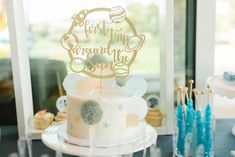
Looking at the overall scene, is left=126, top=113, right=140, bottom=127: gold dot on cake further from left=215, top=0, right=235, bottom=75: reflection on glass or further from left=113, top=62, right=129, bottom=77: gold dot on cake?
left=215, top=0, right=235, bottom=75: reflection on glass

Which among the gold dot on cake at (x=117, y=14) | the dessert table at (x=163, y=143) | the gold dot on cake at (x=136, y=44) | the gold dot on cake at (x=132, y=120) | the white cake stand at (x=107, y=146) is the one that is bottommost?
the dessert table at (x=163, y=143)

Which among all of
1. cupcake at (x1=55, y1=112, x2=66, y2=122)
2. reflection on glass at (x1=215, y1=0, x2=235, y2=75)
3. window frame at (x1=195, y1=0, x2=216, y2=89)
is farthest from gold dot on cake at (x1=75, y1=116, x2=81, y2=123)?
reflection on glass at (x1=215, y1=0, x2=235, y2=75)

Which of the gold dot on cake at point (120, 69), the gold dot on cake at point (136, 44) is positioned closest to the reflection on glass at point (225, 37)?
the gold dot on cake at point (136, 44)

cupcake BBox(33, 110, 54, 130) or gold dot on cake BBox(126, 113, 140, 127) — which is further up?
gold dot on cake BBox(126, 113, 140, 127)

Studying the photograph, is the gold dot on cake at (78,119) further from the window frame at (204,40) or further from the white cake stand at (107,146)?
the window frame at (204,40)

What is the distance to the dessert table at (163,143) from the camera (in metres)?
1.29

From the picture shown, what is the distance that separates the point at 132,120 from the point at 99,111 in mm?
127

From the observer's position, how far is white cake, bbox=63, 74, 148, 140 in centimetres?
105

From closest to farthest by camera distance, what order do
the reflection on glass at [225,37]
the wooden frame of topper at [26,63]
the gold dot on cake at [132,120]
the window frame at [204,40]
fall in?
the gold dot on cake at [132,120] < the wooden frame of topper at [26,63] < the window frame at [204,40] < the reflection on glass at [225,37]

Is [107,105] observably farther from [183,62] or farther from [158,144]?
[183,62]

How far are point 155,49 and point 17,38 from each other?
561 mm

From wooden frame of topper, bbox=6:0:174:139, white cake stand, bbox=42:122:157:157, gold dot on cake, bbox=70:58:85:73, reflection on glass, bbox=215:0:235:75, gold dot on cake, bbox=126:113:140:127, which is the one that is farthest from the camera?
reflection on glass, bbox=215:0:235:75

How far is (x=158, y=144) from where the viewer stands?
4.50ft

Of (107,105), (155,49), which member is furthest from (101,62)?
(155,49)
